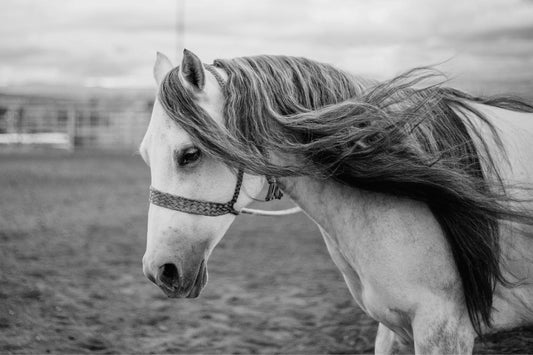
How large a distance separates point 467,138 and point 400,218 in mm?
471

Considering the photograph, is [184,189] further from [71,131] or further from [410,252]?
[71,131]

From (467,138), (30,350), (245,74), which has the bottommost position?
(30,350)

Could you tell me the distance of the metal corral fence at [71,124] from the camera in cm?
2864

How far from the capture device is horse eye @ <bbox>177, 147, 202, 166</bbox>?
2.00m

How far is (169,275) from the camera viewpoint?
2031mm

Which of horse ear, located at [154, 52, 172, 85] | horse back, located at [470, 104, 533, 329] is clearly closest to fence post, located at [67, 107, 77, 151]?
horse ear, located at [154, 52, 172, 85]

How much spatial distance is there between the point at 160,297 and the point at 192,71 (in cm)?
368

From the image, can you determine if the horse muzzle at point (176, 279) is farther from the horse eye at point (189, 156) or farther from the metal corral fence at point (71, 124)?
the metal corral fence at point (71, 124)

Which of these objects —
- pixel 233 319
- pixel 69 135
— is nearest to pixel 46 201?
pixel 233 319

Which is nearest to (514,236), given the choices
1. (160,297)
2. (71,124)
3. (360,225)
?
(360,225)

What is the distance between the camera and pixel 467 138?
2.23m

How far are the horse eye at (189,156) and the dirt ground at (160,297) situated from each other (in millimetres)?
2042

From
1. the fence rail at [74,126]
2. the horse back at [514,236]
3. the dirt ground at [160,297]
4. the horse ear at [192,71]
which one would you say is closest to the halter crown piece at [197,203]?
the horse ear at [192,71]

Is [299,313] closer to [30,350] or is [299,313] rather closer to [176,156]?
[30,350]
